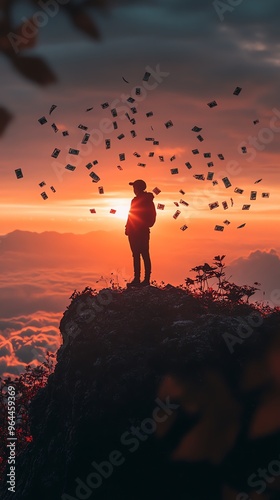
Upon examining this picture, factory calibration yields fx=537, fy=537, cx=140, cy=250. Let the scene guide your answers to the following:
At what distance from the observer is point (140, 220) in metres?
18.9

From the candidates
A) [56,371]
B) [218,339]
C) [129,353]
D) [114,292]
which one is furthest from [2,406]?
[218,339]

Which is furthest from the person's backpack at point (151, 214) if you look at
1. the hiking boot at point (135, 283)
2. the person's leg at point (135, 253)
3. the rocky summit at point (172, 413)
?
the rocky summit at point (172, 413)

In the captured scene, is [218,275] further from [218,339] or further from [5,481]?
[5,481]

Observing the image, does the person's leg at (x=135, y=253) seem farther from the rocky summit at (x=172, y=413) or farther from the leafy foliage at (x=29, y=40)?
the leafy foliage at (x=29, y=40)

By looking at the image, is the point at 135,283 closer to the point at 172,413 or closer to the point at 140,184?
the point at 140,184

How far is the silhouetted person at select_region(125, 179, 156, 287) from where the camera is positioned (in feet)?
61.6

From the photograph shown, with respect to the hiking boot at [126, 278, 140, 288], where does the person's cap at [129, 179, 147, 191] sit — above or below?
above

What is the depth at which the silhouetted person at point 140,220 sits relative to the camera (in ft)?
61.6

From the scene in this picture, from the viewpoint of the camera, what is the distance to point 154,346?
15.9m

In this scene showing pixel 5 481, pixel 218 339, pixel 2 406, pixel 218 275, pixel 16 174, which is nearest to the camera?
pixel 218 339

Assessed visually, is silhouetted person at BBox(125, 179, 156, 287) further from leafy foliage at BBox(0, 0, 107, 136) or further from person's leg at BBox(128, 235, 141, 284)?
leafy foliage at BBox(0, 0, 107, 136)

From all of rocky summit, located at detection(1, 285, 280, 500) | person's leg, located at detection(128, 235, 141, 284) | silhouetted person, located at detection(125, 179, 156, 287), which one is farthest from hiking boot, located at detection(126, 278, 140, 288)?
rocky summit, located at detection(1, 285, 280, 500)

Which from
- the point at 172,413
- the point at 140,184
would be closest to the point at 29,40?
the point at 172,413

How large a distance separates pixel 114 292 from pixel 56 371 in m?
3.52
